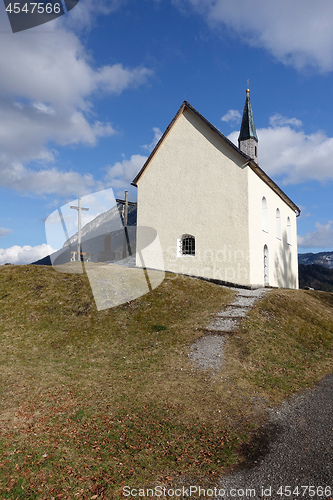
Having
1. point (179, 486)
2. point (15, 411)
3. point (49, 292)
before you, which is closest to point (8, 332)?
point (49, 292)

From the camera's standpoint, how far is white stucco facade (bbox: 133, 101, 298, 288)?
75.0 feet

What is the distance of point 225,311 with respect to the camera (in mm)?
16750

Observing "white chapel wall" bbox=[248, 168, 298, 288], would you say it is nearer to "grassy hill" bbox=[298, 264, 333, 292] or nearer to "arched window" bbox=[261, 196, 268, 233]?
"arched window" bbox=[261, 196, 268, 233]

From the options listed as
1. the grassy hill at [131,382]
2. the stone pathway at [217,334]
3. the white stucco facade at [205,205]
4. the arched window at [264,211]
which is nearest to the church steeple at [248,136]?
the white stucco facade at [205,205]

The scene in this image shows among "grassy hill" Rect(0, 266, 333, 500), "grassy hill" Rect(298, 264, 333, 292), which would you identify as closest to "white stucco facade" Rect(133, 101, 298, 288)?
"grassy hill" Rect(0, 266, 333, 500)

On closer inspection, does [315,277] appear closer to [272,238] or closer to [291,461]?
[272,238]

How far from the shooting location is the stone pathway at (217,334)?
11.9 meters

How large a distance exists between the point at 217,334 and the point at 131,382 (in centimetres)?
477

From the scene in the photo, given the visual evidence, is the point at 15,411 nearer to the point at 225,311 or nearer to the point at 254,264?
the point at 225,311

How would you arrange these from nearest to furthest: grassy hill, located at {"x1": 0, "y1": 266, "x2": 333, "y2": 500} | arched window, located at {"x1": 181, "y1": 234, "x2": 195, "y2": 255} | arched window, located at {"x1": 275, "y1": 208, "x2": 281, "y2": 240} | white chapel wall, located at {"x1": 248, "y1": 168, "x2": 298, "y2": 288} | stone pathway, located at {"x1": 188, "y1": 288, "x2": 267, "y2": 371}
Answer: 1. grassy hill, located at {"x1": 0, "y1": 266, "x2": 333, "y2": 500}
2. stone pathway, located at {"x1": 188, "y1": 288, "x2": 267, "y2": 371}
3. white chapel wall, located at {"x1": 248, "y1": 168, "x2": 298, "y2": 288}
4. arched window, located at {"x1": 181, "y1": 234, "x2": 195, "y2": 255}
5. arched window, located at {"x1": 275, "y1": 208, "x2": 281, "y2": 240}

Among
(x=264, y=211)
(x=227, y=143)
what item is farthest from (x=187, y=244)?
(x=227, y=143)

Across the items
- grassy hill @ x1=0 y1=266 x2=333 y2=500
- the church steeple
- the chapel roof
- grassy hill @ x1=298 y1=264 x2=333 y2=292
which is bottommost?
grassy hill @ x1=0 y1=266 x2=333 y2=500

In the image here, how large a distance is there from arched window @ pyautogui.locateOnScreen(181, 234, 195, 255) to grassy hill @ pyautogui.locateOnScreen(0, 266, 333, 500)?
5272 mm

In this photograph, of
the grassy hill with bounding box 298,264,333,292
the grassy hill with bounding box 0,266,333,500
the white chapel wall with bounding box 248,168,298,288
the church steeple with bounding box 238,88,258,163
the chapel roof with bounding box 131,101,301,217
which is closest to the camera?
the grassy hill with bounding box 0,266,333,500
